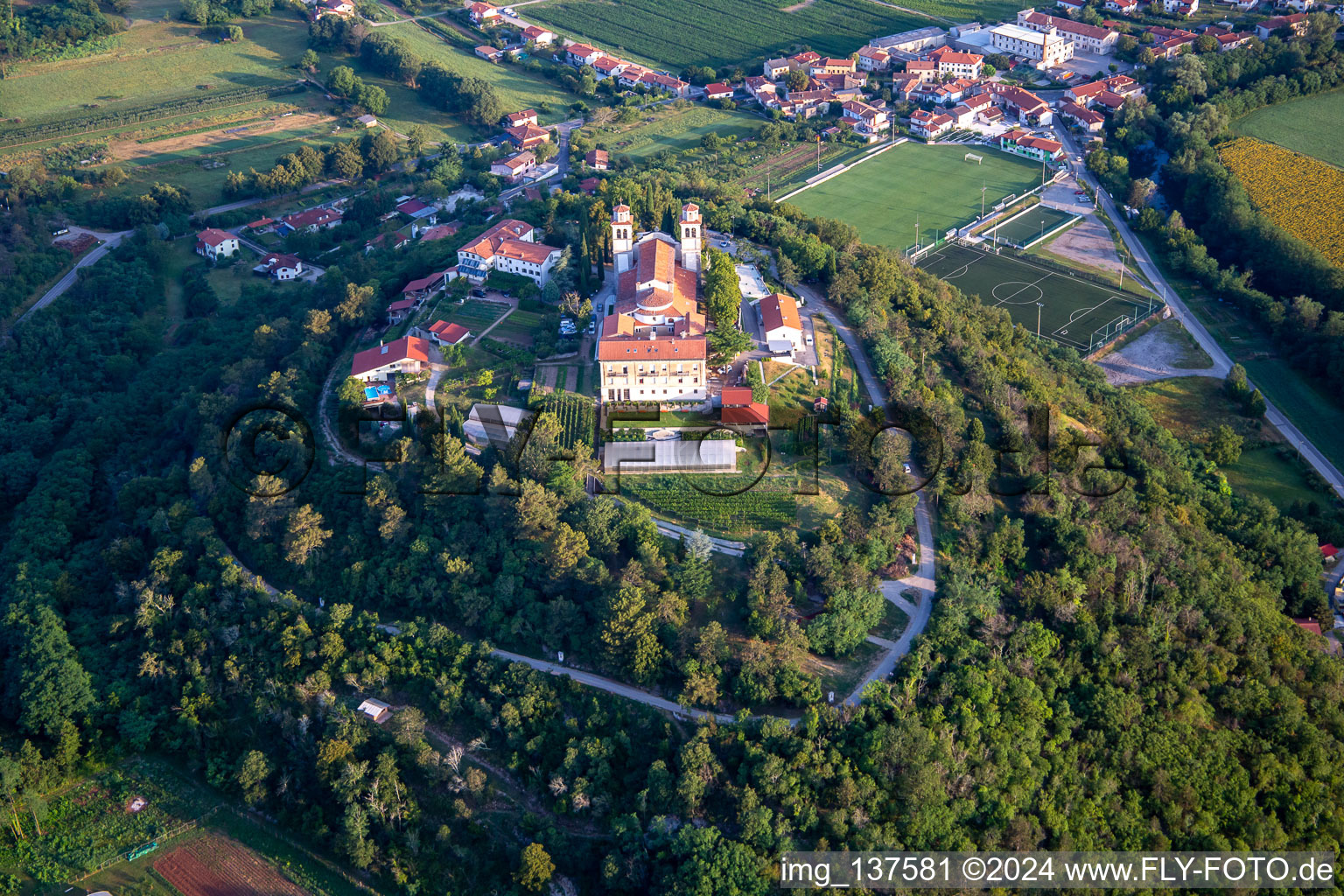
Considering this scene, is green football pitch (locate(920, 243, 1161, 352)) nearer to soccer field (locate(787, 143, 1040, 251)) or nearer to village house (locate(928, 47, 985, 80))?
soccer field (locate(787, 143, 1040, 251))

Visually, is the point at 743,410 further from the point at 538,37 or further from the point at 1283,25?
the point at 1283,25

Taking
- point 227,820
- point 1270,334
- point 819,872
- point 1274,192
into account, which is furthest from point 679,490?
point 1274,192

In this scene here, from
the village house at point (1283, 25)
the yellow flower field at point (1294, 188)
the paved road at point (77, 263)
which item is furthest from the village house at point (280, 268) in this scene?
the village house at point (1283, 25)

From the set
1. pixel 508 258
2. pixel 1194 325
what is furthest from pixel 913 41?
pixel 508 258

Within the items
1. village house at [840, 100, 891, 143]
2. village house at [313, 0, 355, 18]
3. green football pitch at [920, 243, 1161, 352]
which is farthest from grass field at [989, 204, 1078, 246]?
village house at [313, 0, 355, 18]

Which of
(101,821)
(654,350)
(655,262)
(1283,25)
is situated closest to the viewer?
(101,821)

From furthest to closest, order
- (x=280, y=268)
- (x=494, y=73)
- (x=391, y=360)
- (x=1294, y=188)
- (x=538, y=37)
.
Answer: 1. (x=538, y=37)
2. (x=494, y=73)
3. (x=1294, y=188)
4. (x=280, y=268)
5. (x=391, y=360)

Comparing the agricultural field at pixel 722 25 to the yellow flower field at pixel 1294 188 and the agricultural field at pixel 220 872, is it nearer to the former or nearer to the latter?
the yellow flower field at pixel 1294 188
